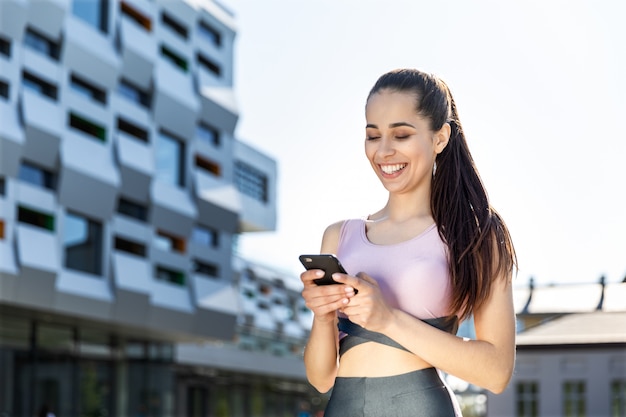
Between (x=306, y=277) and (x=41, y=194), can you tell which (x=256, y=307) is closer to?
(x=41, y=194)

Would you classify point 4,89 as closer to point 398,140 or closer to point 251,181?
point 251,181

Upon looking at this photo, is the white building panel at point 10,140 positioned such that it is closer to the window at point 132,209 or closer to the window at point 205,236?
the window at point 132,209

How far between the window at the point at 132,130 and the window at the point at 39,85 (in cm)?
417

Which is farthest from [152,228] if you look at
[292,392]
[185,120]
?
[292,392]

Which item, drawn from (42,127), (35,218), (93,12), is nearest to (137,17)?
(93,12)

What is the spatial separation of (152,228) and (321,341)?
33331 mm

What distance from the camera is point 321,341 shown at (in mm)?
2270

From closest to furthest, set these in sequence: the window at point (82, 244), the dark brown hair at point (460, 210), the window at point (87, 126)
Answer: the dark brown hair at point (460, 210) → the window at point (82, 244) → the window at point (87, 126)

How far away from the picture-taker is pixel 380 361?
2.13 m

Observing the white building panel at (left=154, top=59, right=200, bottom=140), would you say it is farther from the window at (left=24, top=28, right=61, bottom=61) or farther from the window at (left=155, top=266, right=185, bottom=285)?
the window at (left=24, top=28, right=61, bottom=61)

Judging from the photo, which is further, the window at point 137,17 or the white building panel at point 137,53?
the window at point 137,17

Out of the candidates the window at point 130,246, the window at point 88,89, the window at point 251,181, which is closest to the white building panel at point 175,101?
the window at point 88,89

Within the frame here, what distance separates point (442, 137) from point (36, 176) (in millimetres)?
28778

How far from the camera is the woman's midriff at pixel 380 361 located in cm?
212
